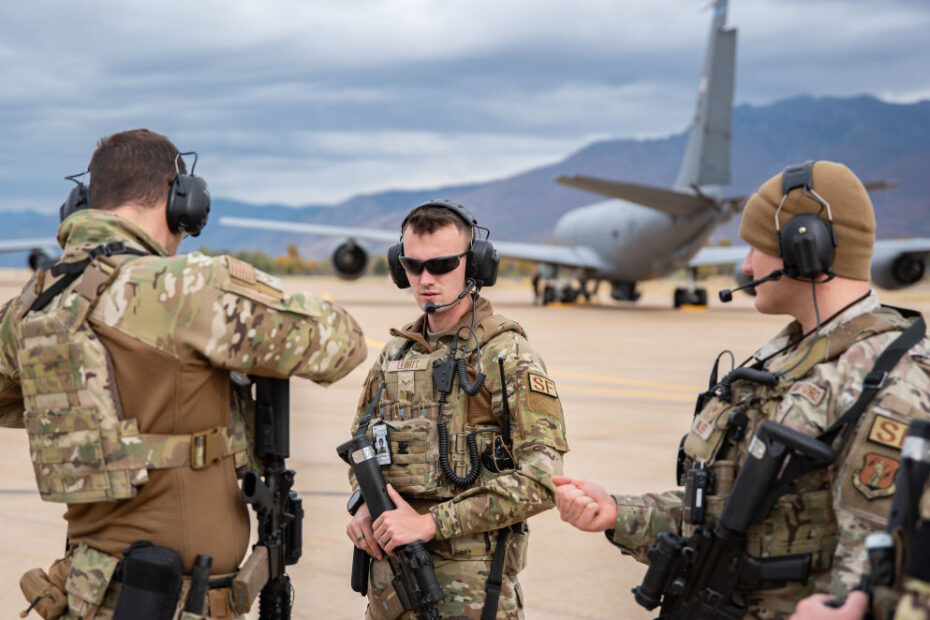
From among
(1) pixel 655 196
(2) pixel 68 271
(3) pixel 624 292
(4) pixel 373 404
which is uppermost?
(1) pixel 655 196

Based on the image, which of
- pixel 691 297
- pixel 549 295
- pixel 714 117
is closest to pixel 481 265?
pixel 714 117

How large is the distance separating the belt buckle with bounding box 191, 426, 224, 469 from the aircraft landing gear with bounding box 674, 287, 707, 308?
A: 3280 cm

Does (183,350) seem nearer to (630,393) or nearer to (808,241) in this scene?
(808,241)

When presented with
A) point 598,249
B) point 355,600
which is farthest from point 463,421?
point 598,249

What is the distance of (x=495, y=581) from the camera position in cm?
313

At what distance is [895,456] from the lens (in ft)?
7.16

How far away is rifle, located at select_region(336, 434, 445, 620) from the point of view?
9.79 ft

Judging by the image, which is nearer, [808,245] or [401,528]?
[808,245]

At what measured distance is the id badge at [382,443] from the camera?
10.7ft

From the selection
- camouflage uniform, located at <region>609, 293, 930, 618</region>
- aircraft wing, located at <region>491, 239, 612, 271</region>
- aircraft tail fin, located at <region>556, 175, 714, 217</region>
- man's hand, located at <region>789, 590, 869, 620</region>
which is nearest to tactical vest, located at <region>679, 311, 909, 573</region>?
camouflage uniform, located at <region>609, 293, 930, 618</region>

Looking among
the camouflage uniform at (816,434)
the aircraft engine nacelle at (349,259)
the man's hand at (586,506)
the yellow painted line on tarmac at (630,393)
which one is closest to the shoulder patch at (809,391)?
the camouflage uniform at (816,434)

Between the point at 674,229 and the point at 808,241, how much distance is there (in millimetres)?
28494

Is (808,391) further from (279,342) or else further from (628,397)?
(628,397)

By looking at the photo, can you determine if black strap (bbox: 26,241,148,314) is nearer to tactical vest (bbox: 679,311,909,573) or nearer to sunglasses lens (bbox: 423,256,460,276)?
sunglasses lens (bbox: 423,256,460,276)
